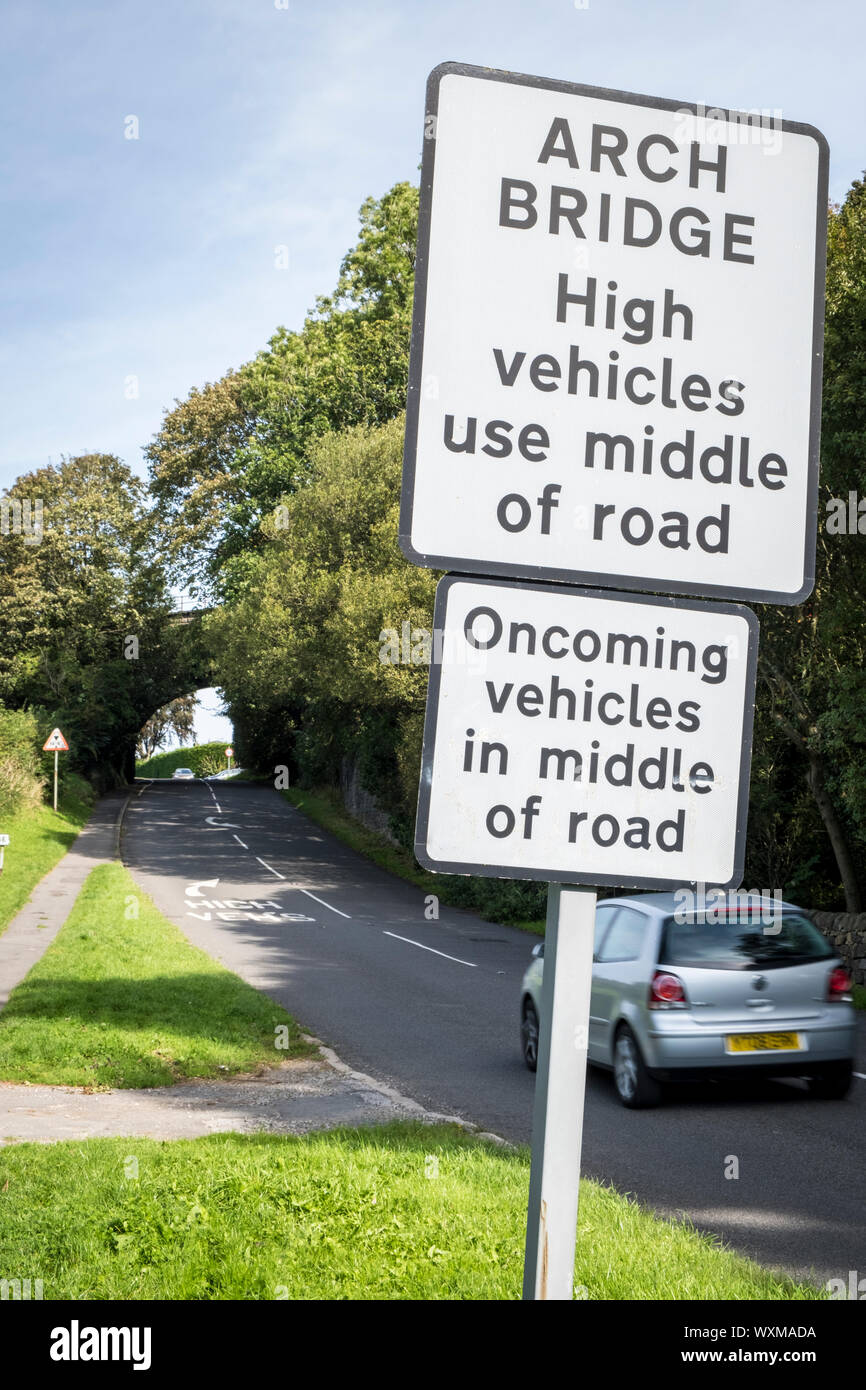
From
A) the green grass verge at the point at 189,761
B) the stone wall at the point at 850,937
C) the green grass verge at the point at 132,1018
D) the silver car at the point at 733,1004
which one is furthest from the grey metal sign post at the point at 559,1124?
the green grass verge at the point at 189,761

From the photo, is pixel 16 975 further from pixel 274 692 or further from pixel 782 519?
pixel 274 692

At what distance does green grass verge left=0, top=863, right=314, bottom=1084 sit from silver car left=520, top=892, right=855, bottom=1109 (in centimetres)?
333

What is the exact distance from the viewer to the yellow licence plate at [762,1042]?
994 cm

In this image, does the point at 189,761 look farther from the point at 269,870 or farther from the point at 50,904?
the point at 50,904

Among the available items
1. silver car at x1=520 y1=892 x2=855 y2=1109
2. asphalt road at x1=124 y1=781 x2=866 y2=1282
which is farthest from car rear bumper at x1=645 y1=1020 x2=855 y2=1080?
asphalt road at x1=124 y1=781 x2=866 y2=1282

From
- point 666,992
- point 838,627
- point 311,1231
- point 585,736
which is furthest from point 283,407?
point 585,736

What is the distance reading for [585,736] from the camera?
230 centimetres

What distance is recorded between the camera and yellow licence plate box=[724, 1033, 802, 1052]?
994 cm

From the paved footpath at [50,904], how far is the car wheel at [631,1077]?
6497 millimetres

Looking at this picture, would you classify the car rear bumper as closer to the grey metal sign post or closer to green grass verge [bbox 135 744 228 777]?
the grey metal sign post

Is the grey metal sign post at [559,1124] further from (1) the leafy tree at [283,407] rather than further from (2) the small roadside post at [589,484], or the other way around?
(1) the leafy tree at [283,407]

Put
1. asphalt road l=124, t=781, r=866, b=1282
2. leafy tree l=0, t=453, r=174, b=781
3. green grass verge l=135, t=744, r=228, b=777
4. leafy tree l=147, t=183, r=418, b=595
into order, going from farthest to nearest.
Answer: green grass verge l=135, t=744, r=228, b=777
leafy tree l=0, t=453, r=174, b=781
leafy tree l=147, t=183, r=418, b=595
asphalt road l=124, t=781, r=866, b=1282

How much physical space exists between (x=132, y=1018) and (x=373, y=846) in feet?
91.3

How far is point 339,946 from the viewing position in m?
20.3
